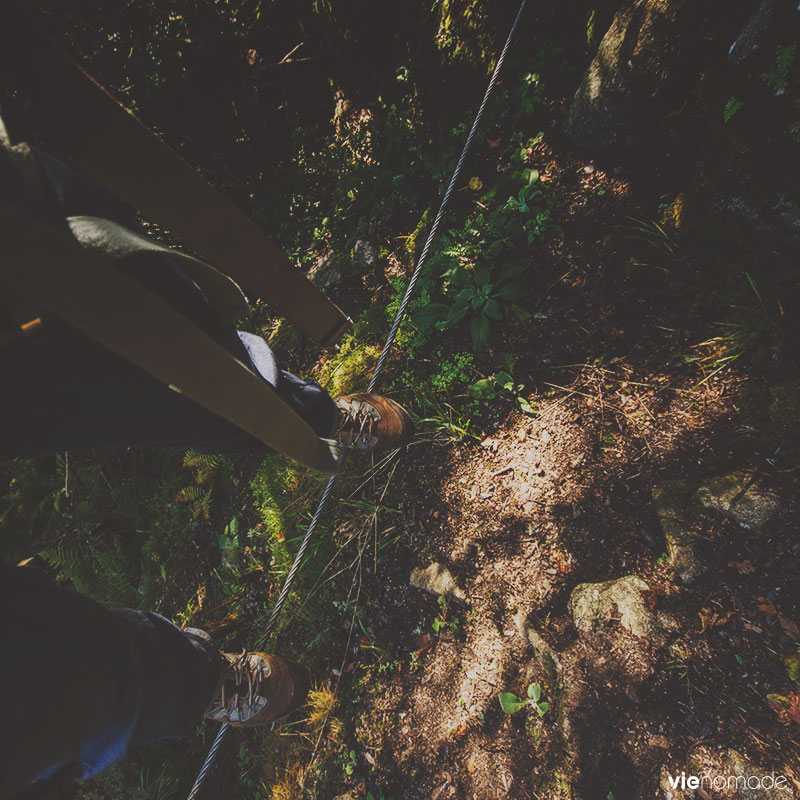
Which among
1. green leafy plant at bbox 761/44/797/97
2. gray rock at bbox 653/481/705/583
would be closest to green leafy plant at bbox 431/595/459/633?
gray rock at bbox 653/481/705/583

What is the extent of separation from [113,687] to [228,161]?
144 inches

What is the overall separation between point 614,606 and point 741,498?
80cm

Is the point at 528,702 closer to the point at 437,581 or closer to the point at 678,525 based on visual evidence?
the point at 437,581

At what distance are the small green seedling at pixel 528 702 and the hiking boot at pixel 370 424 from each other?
1.51 meters

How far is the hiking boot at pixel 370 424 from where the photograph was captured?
7.93 ft

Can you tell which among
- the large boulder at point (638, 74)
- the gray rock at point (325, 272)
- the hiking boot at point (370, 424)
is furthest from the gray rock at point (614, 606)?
the gray rock at point (325, 272)

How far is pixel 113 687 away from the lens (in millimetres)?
1443

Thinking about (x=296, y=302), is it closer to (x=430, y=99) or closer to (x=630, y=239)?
(x=630, y=239)

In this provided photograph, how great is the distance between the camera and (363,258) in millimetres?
3539

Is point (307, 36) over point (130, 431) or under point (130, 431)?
over

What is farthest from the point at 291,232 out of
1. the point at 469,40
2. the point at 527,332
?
the point at 527,332

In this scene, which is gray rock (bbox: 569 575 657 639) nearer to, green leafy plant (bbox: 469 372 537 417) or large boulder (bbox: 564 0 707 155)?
green leafy plant (bbox: 469 372 537 417)

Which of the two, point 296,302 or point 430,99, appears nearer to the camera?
point 296,302

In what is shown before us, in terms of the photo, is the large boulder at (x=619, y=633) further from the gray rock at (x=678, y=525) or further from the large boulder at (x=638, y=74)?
the large boulder at (x=638, y=74)
